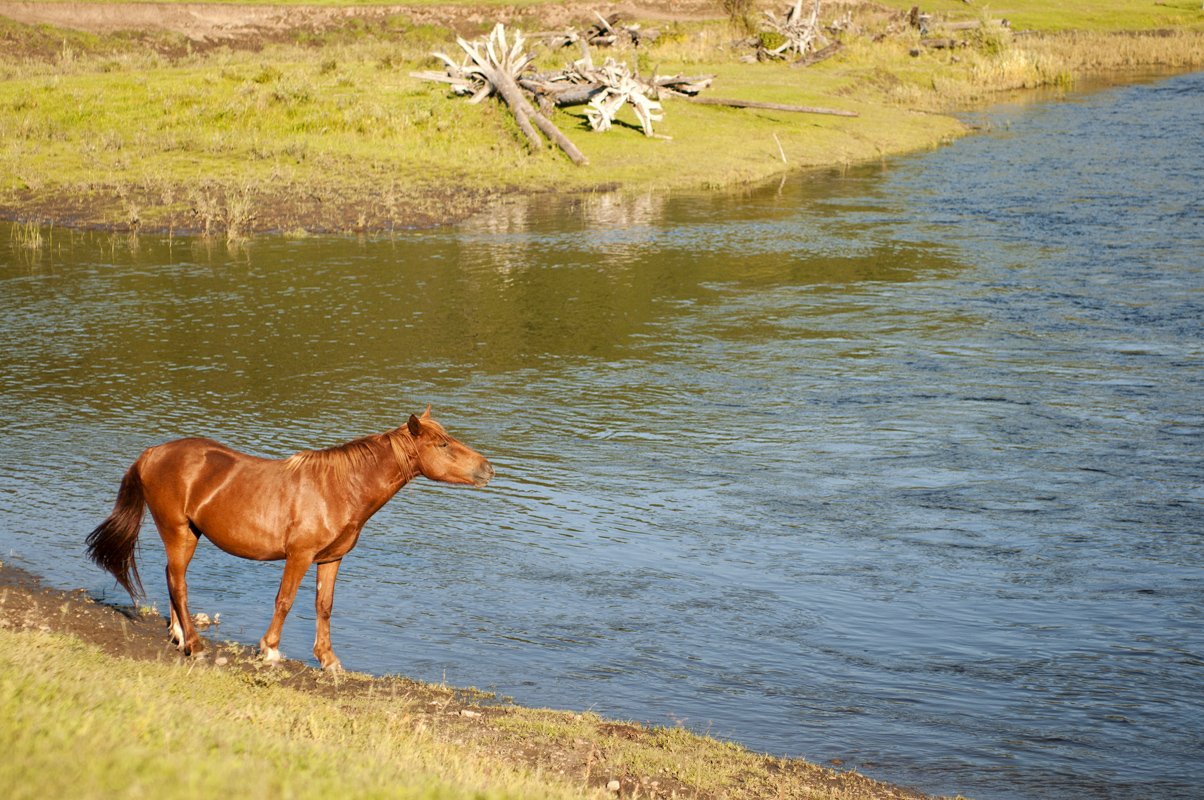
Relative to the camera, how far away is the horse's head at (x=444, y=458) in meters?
7.78

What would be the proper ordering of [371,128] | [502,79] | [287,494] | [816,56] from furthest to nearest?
[816,56] < [502,79] < [371,128] < [287,494]

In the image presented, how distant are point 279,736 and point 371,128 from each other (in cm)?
3145

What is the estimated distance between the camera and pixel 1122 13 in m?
79.3

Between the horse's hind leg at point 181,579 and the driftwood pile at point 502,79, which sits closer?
the horse's hind leg at point 181,579


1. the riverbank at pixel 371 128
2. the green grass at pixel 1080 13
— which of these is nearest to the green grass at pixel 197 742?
the riverbank at pixel 371 128

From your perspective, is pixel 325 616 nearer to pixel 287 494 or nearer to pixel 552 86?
pixel 287 494

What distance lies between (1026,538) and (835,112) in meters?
32.6

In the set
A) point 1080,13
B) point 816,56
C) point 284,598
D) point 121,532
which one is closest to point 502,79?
point 816,56

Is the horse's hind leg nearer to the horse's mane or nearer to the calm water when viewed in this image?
the calm water

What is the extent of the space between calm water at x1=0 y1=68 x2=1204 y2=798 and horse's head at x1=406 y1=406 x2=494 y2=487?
157 cm

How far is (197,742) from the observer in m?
4.72

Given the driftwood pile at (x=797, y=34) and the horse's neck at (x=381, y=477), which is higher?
the driftwood pile at (x=797, y=34)

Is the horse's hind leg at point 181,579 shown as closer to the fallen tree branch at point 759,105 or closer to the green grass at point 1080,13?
the fallen tree branch at point 759,105

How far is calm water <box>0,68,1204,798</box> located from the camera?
809 centimetres
